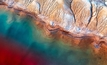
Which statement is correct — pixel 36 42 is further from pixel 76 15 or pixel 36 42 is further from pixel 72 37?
pixel 76 15

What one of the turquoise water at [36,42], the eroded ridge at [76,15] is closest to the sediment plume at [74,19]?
→ the eroded ridge at [76,15]

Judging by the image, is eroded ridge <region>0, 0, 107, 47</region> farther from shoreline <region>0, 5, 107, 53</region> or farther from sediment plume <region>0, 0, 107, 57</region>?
shoreline <region>0, 5, 107, 53</region>

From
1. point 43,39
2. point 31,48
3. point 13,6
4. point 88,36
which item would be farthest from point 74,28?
point 13,6

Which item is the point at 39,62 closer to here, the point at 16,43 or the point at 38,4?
the point at 16,43

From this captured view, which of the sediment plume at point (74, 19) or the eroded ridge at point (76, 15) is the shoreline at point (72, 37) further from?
the eroded ridge at point (76, 15)

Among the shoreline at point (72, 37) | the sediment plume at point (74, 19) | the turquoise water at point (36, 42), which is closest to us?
the turquoise water at point (36, 42)

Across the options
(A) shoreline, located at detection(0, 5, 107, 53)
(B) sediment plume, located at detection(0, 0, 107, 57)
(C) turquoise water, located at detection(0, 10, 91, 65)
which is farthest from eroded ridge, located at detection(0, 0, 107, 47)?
(C) turquoise water, located at detection(0, 10, 91, 65)
